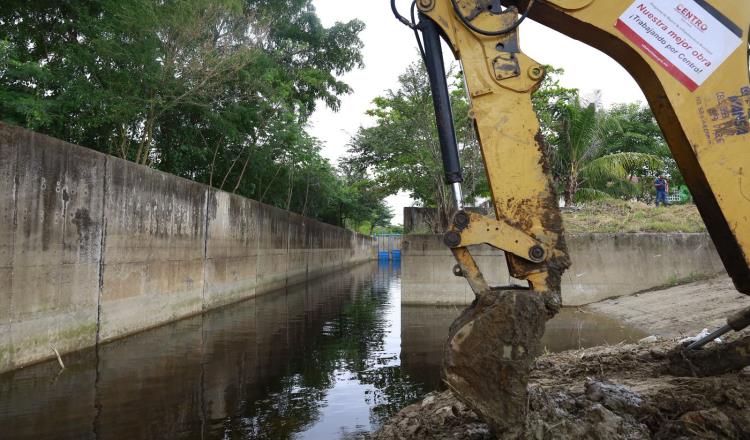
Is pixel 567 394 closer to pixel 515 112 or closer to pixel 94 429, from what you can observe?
pixel 515 112

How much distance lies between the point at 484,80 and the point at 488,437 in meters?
2.34

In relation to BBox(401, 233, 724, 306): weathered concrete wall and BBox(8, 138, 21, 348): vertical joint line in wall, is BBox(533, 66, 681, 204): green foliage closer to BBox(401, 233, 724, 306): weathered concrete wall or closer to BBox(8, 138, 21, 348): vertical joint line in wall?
BBox(401, 233, 724, 306): weathered concrete wall

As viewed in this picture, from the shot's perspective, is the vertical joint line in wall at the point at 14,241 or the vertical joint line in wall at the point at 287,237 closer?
the vertical joint line in wall at the point at 14,241

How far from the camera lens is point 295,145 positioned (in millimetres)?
18312

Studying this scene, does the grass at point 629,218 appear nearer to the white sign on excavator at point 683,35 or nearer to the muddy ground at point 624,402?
the muddy ground at point 624,402

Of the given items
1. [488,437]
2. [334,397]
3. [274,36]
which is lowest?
[334,397]

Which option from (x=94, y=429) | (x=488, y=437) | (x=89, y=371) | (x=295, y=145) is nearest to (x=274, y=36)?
(x=295, y=145)

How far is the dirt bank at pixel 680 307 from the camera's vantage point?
8.61m

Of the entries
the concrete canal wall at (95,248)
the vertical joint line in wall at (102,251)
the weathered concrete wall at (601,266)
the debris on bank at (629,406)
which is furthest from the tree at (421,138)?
the debris on bank at (629,406)

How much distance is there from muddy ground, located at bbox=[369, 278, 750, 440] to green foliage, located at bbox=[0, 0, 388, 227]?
294 inches

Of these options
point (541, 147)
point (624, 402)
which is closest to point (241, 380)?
point (624, 402)

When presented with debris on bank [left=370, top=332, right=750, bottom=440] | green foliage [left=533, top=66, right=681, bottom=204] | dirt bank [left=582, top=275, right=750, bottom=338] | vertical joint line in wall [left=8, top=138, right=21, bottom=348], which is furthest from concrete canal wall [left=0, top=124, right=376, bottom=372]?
green foliage [left=533, top=66, right=681, bottom=204]

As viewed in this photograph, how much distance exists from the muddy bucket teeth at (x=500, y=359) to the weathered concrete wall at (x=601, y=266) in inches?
384

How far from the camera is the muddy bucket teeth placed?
313cm
